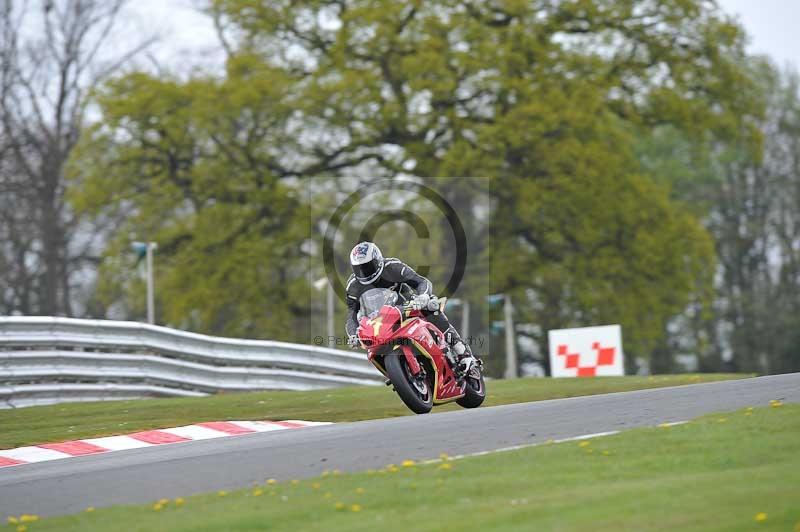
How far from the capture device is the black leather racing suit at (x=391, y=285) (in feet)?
43.4

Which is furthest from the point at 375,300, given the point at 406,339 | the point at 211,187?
the point at 211,187

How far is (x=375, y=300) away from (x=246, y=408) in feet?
11.2

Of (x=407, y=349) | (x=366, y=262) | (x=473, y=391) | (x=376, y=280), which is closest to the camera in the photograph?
(x=366, y=262)

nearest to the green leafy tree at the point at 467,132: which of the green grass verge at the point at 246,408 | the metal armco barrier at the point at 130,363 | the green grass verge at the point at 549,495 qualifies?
the metal armco barrier at the point at 130,363

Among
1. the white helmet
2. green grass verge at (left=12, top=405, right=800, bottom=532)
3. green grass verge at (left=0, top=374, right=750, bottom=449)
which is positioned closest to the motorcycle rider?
the white helmet

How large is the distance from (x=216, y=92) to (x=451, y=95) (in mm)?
6203

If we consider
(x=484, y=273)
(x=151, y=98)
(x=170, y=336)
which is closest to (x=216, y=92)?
(x=151, y=98)

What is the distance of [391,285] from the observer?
13336mm

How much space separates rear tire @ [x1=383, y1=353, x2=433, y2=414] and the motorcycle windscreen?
0.51 m

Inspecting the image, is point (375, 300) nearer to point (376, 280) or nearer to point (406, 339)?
point (376, 280)

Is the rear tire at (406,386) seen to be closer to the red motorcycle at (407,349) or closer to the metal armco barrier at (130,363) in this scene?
the red motorcycle at (407,349)

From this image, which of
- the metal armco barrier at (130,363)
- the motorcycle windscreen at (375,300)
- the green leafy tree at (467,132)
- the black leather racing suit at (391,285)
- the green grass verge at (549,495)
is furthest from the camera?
the green leafy tree at (467,132)

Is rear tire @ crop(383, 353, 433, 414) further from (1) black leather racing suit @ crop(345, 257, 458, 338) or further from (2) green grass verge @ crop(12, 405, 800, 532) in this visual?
(2) green grass verge @ crop(12, 405, 800, 532)

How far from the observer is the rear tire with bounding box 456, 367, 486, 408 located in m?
14.4
